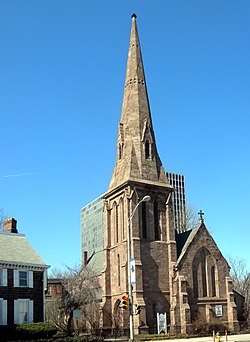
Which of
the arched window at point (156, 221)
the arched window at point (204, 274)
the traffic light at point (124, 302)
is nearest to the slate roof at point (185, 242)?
the arched window at point (204, 274)

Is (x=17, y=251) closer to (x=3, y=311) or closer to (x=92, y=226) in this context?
(x=3, y=311)

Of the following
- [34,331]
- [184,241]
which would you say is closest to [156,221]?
[184,241]

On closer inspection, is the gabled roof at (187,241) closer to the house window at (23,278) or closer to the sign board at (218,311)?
the sign board at (218,311)

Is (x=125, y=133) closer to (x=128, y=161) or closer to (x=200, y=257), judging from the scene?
(x=128, y=161)

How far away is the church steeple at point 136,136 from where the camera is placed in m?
52.2

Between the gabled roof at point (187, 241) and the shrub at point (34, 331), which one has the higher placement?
the gabled roof at point (187, 241)

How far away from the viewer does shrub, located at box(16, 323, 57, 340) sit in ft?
108

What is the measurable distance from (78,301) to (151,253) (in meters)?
8.51

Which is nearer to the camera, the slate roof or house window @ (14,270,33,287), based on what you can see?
house window @ (14,270,33,287)

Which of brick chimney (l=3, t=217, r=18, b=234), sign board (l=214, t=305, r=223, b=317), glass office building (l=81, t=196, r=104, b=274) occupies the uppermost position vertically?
glass office building (l=81, t=196, r=104, b=274)

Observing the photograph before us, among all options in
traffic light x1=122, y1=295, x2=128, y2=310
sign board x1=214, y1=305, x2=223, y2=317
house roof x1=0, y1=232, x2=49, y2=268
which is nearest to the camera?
traffic light x1=122, y1=295, x2=128, y2=310

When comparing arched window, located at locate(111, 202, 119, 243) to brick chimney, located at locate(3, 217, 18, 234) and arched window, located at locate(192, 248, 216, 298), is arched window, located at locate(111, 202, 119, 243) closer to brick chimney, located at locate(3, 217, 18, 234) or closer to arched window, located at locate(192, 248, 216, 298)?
arched window, located at locate(192, 248, 216, 298)

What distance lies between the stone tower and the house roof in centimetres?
1166

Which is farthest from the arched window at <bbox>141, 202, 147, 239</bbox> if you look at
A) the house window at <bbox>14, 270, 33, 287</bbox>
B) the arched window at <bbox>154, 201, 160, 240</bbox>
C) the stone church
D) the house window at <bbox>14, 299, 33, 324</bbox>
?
the house window at <bbox>14, 299, 33, 324</bbox>
